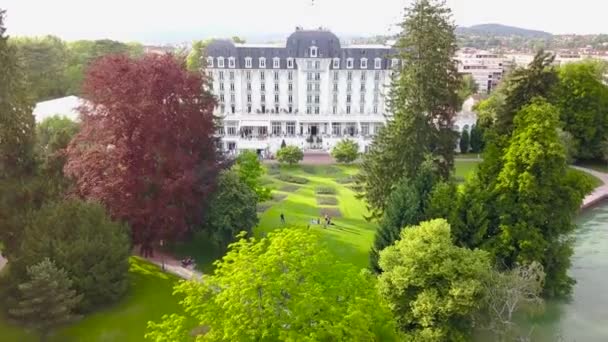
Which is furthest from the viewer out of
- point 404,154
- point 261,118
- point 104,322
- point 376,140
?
point 261,118

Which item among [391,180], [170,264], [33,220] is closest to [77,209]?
[33,220]

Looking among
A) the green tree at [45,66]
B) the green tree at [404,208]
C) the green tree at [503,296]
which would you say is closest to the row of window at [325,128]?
the green tree at [45,66]

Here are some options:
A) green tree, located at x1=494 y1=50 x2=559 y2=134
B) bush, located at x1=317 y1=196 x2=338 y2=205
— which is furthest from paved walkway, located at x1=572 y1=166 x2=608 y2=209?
bush, located at x1=317 y1=196 x2=338 y2=205

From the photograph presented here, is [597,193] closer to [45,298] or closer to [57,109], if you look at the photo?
[45,298]

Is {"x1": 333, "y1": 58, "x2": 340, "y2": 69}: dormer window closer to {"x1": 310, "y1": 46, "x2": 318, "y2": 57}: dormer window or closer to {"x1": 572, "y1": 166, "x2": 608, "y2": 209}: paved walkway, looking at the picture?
{"x1": 310, "y1": 46, "x2": 318, "y2": 57}: dormer window

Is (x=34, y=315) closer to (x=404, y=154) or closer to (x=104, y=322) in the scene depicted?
(x=104, y=322)

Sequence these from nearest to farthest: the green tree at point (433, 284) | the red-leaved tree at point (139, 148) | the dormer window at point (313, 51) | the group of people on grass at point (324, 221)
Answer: the green tree at point (433, 284), the red-leaved tree at point (139, 148), the group of people on grass at point (324, 221), the dormer window at point (313, 51)

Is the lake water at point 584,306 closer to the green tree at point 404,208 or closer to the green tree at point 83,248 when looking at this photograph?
the green tree at point 404,208
